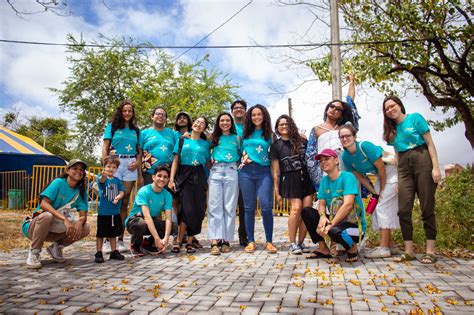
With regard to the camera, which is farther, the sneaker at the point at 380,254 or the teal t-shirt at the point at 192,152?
the teal t-shirt at the point at 192,152

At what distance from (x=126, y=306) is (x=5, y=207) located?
15.4 metres

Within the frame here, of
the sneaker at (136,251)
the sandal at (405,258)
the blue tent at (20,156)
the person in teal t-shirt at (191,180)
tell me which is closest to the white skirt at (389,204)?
the sandal at (405,258)

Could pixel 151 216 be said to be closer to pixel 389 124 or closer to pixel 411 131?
pixel 389 124

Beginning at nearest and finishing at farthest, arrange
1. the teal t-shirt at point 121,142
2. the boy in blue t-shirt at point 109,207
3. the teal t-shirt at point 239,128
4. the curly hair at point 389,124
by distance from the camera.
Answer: the curly hair at point 389,124, the boy in blue t-shirt at point 109,207, the teal t-shirt at point 121,142, the teal t-shirt at point 239,128

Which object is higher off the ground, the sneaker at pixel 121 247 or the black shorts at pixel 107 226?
the black shorts at pixel 107 226

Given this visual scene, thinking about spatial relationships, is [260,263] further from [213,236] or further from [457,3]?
[457,3]

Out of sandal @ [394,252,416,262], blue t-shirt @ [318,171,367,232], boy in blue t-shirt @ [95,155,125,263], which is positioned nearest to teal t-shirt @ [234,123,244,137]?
blue t-shirt @ [318,171,367,232]

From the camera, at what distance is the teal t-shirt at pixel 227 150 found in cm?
590

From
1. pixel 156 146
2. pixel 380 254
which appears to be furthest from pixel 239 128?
pixel 380 254

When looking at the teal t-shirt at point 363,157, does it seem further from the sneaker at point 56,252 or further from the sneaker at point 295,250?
the sneaker at point 56,252

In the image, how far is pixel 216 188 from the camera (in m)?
5.90

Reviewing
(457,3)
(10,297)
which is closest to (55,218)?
(10,297)

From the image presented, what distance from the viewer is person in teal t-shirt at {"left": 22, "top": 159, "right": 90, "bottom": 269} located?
15.7 ft

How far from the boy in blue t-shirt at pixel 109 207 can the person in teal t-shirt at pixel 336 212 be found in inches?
94.2
